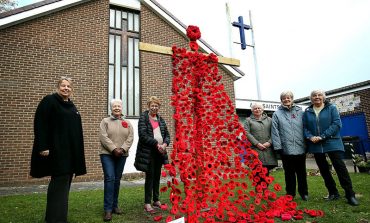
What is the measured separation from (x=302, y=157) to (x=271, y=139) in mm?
541

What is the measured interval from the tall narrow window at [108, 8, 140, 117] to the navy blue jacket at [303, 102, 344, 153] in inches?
215

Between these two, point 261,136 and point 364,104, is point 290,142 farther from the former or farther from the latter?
point 364,104

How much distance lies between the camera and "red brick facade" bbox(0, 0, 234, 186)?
22.1ft

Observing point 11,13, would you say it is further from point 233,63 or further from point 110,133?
point 233,63

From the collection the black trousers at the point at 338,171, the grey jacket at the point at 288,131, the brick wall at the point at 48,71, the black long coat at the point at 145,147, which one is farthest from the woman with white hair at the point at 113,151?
the brick wall at the point at 48,71

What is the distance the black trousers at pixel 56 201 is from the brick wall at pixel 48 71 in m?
4.56

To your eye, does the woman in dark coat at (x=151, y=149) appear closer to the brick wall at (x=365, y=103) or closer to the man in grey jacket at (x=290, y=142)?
the man in grey jacket at (x=290, y=142)

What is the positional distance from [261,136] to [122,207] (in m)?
2.47

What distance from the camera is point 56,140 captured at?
2.91 meters

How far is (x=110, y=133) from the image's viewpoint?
3.71 m

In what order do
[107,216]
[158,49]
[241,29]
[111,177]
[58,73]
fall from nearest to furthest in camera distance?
[158,49] < [107,216] < [111,177] < [58,73] < [241,29]

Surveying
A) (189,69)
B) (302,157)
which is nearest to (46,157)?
(189,69)

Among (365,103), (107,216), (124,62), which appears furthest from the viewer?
(365,103)

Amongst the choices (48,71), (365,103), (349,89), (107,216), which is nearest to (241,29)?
(349,89)
